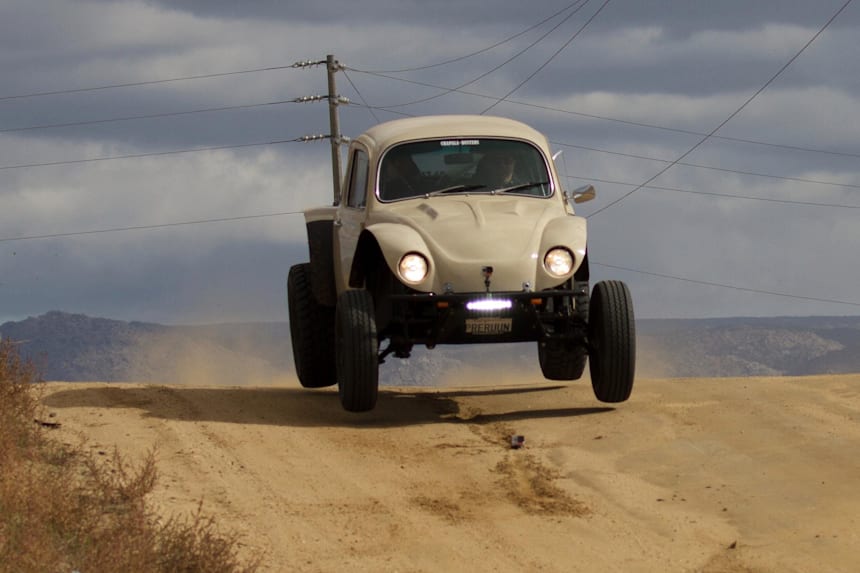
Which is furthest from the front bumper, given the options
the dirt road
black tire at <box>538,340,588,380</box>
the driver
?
black tire at <box>538,340,588,380</box>

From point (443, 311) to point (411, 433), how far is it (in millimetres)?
1086

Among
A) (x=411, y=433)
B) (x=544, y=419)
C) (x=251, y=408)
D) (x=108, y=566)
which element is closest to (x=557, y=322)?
(x=544, y=419)

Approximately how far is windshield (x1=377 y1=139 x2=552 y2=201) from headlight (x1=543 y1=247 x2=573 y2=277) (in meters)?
1.34

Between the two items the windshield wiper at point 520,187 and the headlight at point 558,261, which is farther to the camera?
the windshield wiper at point 520,187

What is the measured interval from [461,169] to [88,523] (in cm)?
658

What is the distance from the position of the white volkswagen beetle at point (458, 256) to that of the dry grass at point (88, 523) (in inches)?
128

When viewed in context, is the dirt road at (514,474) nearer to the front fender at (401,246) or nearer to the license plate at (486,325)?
the license plate at (486,325)

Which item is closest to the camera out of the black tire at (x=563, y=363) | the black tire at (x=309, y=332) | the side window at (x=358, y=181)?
the side window at (x=358, y=181)

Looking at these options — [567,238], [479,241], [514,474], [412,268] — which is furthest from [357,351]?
[514,474]

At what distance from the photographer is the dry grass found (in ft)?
26.5

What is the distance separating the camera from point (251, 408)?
14742mm

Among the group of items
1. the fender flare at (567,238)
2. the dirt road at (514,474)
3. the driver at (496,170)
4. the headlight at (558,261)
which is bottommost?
the dirt road at (514,474)

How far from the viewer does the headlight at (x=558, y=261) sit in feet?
43.9

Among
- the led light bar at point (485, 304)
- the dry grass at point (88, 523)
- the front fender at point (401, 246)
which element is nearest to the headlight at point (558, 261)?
the led light bar at point (485, 304)
